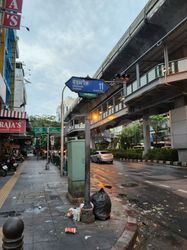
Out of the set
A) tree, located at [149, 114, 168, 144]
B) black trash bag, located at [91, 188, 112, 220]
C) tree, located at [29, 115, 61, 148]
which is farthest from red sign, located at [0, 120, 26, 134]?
tree, located at [29, 115, 61, 148]

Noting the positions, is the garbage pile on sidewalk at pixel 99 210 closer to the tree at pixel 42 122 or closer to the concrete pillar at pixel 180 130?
the concrete pillar at pixel 180 130

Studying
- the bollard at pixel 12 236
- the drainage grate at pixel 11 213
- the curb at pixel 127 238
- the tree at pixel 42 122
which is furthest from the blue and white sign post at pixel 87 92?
the tree at pixel 42 122

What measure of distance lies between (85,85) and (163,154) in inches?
768

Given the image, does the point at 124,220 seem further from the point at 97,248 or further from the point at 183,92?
the point at 183,92

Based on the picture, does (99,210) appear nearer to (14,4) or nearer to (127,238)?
(127,238)

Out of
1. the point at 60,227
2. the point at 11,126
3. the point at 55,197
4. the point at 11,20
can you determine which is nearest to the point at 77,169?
the point at 55,197

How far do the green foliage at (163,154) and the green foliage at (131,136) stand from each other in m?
14.5

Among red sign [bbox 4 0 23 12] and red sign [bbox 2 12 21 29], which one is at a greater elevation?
red sign [bbox 4 0 23 12]

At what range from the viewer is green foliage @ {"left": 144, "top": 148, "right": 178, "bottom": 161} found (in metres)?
21.5

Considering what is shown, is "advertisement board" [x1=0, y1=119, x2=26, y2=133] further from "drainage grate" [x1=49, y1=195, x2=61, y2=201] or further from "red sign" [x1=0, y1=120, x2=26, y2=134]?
"drainage grate" [x1=49, y1=195, x2=61, y2=201]

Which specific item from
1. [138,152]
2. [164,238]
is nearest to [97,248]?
[164,238]

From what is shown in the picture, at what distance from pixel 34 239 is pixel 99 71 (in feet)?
90.0

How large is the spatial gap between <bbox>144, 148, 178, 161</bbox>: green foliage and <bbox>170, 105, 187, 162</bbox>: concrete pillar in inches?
49.8

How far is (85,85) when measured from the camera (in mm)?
5496
